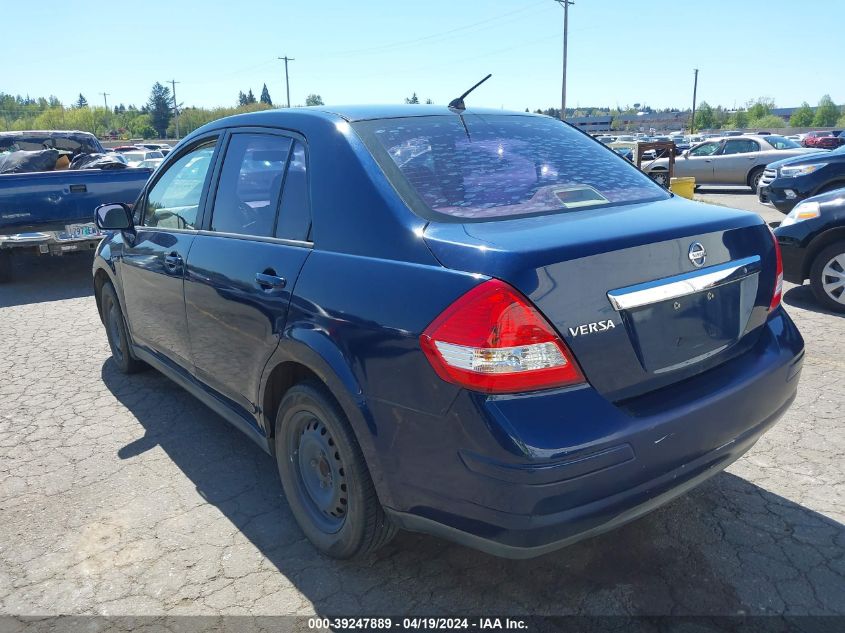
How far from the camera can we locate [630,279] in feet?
7.01

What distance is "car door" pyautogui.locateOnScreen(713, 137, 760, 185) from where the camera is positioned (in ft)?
60.3

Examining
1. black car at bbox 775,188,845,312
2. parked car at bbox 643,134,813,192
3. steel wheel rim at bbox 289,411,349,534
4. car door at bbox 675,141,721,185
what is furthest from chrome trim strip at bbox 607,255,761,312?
car door at bbox 675,141,721,185

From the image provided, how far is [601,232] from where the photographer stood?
223cm

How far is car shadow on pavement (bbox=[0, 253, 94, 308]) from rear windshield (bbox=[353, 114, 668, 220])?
6567mm

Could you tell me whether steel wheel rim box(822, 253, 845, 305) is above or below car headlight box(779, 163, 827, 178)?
below

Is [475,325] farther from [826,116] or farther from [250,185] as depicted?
[826,116]

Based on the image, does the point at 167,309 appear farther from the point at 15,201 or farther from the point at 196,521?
the point at 15,201

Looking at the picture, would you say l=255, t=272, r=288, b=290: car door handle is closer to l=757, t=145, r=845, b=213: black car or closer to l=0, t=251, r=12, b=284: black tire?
l=0, t=251, r=12, b=284: black tire

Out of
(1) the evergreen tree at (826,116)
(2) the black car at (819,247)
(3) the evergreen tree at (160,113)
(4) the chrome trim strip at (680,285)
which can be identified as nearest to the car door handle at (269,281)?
(4) the chrome trim strip at (680,285)

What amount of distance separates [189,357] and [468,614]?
2.07 m

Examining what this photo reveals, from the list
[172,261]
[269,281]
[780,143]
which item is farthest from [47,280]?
[780,143]

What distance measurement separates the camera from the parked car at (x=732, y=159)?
18094 mm

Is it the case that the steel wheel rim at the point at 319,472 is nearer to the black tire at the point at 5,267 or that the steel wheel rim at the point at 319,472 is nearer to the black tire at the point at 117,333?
the black tire at the point at 117,333

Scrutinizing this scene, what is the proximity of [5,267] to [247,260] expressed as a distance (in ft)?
24.1
